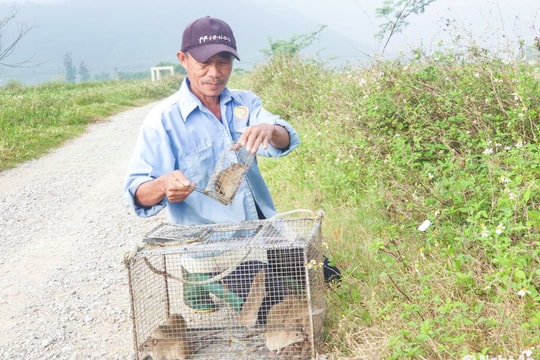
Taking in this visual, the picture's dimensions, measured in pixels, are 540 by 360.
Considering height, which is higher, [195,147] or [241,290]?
[195,147]

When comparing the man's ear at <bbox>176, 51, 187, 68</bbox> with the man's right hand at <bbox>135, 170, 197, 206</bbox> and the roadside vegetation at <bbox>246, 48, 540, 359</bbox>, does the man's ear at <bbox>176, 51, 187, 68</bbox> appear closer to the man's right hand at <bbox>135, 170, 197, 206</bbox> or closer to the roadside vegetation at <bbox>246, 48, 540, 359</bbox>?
the man's right hand at <bbox>135, 170, 197, 206</bbox>

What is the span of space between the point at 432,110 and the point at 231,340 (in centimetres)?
230

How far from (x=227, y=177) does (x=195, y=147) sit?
0.32 m

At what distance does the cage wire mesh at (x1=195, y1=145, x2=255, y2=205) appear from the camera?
113 inches

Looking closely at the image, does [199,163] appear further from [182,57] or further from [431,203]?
[431,203]

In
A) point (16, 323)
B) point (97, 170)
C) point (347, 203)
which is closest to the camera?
point (16, 323)

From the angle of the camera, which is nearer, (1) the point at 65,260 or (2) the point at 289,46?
(1) the point at 65,260

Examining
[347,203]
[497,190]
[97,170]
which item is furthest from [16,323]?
[97,170]

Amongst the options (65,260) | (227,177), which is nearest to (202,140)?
(227,177)

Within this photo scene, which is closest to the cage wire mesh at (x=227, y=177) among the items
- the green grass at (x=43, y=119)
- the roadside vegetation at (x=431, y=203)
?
the roadside vegetation at (x=431, y=203)

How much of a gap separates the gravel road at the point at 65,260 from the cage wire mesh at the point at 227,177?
3.82 ft

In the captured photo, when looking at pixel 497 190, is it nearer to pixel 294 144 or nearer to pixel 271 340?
pixel 294 144

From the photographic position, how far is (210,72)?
304 centimetres

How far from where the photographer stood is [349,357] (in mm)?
2773
